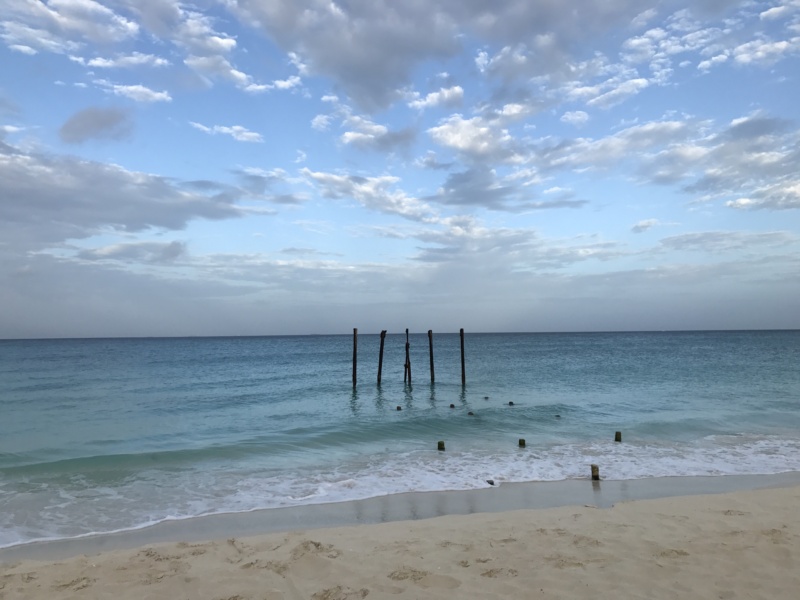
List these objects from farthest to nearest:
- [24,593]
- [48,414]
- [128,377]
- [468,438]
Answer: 1. [128,377]
2. [48,414]
3. [468,438]
4. [24,593]

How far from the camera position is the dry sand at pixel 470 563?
18.5 feet

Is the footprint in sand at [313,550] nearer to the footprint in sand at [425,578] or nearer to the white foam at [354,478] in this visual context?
the footprint in sand at [425,578]

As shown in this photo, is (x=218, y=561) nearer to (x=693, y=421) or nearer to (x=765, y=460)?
(x=765, y=460)

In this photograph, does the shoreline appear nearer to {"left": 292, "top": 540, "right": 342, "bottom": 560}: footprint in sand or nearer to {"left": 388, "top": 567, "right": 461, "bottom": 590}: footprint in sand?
{"left": 292, "top": 540, "right": 342, "bottom": 560}: footprint in sand

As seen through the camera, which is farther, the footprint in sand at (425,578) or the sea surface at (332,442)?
the sea surface at (332,442)

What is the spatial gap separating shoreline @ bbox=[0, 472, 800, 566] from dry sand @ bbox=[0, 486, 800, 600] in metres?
0.72

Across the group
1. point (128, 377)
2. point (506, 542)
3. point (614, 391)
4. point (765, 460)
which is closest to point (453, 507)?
point (506, 542)

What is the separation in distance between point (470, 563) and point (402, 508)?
324 centimetres

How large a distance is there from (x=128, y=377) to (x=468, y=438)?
104 ft

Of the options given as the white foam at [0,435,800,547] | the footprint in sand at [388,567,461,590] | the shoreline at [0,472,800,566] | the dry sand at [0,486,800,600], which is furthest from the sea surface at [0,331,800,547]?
the footprint in sand at [388,567,461,590]

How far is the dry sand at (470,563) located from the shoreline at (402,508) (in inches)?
28.3

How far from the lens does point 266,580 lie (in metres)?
6.00

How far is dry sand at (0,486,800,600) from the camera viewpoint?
564cm

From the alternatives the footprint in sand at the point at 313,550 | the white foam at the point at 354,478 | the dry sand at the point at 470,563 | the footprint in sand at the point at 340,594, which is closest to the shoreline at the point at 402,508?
the white foam at the point at 354,478
